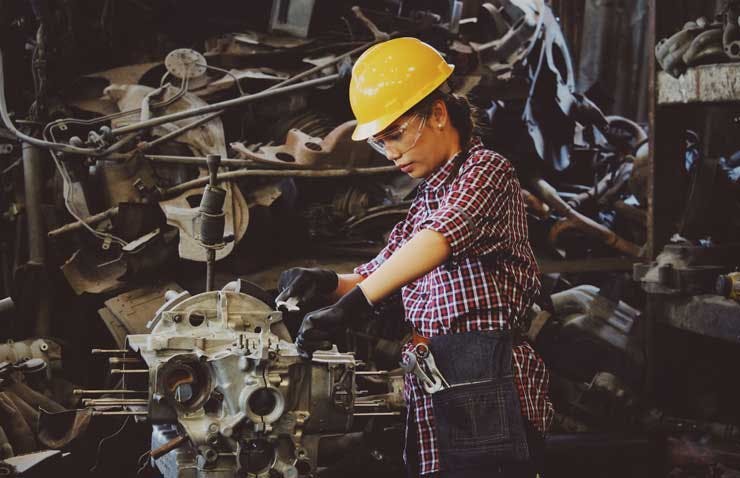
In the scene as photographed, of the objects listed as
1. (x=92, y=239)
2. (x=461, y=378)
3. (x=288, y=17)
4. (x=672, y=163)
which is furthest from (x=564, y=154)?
(x=461, y=378)

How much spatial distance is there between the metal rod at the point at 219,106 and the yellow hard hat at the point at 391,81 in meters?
1.95

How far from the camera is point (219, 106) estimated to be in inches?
168

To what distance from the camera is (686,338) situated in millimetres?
4160

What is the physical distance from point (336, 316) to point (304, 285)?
341 millimetres

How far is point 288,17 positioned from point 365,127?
2829mm

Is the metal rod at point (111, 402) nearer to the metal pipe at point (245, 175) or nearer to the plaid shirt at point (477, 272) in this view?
the plaid shirt at point (477, 272)

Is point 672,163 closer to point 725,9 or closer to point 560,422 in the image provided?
point 725,9

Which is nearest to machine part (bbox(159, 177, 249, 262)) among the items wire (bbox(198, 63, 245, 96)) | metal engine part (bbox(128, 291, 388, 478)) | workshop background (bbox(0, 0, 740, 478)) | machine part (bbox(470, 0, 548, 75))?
workshop background (bbox(0, 0, 740, 478))

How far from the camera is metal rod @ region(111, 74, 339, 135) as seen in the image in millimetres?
4066

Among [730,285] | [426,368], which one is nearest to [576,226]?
[730,285]

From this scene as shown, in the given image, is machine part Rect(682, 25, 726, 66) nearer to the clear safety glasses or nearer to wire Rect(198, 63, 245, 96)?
the clear safety glasses

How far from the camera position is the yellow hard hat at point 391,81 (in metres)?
2.31

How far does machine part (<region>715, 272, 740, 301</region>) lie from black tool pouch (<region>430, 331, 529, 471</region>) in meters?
1.70

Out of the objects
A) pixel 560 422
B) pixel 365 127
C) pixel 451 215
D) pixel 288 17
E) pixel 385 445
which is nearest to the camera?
pixel 451 215
